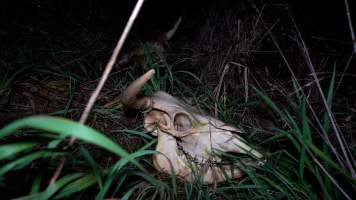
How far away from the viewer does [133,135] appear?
1.53 metres

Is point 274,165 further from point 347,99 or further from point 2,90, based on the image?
point 2,90

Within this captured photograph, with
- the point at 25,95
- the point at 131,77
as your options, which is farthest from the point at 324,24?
the point at 25,95

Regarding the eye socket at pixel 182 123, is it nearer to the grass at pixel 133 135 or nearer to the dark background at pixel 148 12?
the grass at pixel 133 135

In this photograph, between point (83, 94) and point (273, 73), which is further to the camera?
point (273, 73)

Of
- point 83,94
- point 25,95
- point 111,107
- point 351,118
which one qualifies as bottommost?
point 351,118

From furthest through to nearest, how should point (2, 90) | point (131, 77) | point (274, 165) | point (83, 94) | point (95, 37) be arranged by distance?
point (95, 37), point (131, 77), point (83, 94), point (2, 90), point (274, 165)

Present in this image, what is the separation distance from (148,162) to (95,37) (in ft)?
4.53

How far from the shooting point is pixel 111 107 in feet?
5.44

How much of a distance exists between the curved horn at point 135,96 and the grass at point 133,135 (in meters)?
0.19

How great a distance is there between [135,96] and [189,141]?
36 cm

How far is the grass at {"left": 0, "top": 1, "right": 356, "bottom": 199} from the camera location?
94 centimetres

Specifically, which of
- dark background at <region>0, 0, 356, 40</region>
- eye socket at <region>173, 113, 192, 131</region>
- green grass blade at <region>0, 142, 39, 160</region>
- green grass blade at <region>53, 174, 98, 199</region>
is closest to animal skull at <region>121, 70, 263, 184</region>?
eye socket at <region>173, 113, 192, 131</region>

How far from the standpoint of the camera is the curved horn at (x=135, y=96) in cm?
102

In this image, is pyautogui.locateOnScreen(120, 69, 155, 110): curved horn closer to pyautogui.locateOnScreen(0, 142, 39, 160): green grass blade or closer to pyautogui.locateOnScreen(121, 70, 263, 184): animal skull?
pyautogui.locateOnScreen(121, 70, 263, 184): animal skull
